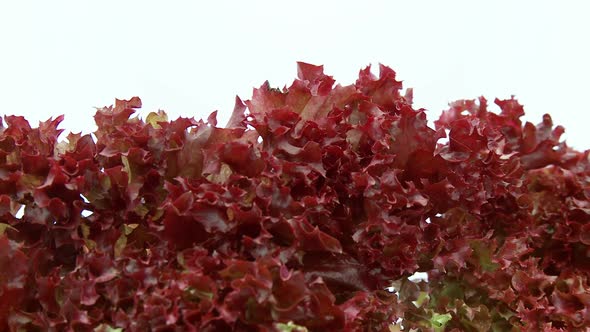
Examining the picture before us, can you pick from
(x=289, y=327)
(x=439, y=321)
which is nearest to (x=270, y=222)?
(x=289, y=327)

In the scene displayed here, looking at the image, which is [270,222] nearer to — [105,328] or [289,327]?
[289,327]

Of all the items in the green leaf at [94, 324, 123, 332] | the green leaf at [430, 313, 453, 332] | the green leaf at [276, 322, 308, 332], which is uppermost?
the green leaf at [430, 313, 453, 332]

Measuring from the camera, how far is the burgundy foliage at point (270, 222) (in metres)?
1.40

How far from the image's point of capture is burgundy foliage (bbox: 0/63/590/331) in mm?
1402

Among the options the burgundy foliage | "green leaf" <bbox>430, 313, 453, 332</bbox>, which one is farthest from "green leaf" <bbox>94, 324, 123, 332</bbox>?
"green leaf" <bbox>430, 313, 453, 332</bbox>

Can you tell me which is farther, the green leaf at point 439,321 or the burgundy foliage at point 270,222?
the green leaf at point 439,321

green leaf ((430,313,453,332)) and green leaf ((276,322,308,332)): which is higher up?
green leaf ((430,313,453,332))

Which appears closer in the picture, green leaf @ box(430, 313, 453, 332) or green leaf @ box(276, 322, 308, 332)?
green leaf @ box(276, 322, 308, 332)

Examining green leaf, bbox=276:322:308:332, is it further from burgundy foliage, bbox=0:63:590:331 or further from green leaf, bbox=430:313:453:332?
green leaf, bbox=430:313:453:332

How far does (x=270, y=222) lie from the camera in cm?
145

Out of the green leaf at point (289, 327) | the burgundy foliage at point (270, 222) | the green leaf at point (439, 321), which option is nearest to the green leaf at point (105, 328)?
the burgundy foliage at point (270, 222)

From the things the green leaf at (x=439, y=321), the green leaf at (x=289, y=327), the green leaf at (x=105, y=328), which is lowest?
the green leaf at (x=105, y=328)

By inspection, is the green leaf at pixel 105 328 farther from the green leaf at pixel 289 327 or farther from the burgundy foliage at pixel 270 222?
the green leaf at pixel 289 327

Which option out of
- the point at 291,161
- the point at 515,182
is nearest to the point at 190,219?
the point at 291,161
